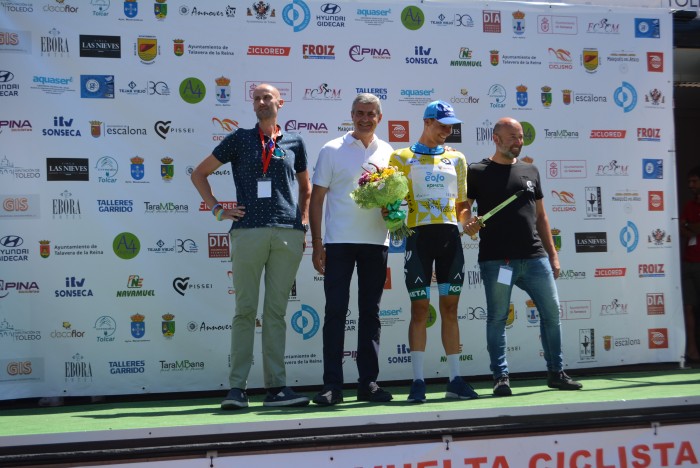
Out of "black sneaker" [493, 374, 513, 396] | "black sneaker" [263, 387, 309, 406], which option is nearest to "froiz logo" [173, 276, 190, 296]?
"black sneaker" [263, 387, 309, 406]

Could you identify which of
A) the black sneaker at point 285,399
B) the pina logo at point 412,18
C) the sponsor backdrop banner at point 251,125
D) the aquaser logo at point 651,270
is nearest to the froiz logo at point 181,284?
the sponsor backdrop banner at point 251,125

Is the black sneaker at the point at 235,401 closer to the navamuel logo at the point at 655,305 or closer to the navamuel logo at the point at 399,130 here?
the navamuel logo at the point at 399,130

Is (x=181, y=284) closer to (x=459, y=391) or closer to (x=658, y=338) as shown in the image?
(x=459, y=391)

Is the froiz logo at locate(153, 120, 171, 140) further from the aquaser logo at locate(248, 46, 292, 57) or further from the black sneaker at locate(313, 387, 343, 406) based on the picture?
the black sneaker at locate(313, 387, 343, 406)

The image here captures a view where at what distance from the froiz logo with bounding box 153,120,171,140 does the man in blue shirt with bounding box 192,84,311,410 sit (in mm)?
964

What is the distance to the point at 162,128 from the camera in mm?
5738

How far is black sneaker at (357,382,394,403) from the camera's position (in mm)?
4875

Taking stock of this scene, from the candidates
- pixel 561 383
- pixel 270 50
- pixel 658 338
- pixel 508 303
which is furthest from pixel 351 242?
pixel 658 338

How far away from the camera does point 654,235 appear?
21.1 ft

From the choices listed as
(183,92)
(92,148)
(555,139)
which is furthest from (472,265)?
(92,148)

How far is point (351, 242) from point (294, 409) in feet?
3.29

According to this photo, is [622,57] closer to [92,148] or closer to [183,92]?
[183,92]

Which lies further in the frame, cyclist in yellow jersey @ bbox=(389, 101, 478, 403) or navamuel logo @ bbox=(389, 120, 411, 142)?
navamuel logo @ bbox=(389, 120, 411, 142)

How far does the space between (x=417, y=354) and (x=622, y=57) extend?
3066 millimetres
